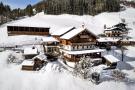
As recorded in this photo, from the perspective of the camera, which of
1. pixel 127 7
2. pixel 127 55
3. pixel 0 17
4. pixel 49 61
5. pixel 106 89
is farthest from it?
pixel 127 7

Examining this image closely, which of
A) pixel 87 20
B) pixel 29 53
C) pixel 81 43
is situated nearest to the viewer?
pixel 29 53

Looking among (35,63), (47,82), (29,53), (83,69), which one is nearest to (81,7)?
(29,53)

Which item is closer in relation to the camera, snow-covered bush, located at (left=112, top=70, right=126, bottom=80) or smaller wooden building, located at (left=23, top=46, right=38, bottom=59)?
snow-covered bush, located at (left=112, top=70, right=126, bottom=80)

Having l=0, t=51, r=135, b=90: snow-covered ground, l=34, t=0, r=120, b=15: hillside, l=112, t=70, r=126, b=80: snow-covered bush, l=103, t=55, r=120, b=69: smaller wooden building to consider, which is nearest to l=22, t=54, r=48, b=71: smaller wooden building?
l=0, t=51, r=135, b=90: snow-covered ground

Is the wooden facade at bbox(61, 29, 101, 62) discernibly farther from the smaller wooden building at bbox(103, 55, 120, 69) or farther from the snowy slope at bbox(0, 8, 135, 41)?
the snowy slope at bbox(0, 8, 135, 41)

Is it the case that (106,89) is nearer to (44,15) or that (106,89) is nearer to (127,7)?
(44,15)

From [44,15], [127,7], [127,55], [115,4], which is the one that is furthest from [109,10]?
[127,55]

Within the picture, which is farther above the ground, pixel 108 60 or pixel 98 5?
pixel 98 5

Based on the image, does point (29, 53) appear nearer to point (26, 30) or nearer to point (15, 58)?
point (15, 58)
